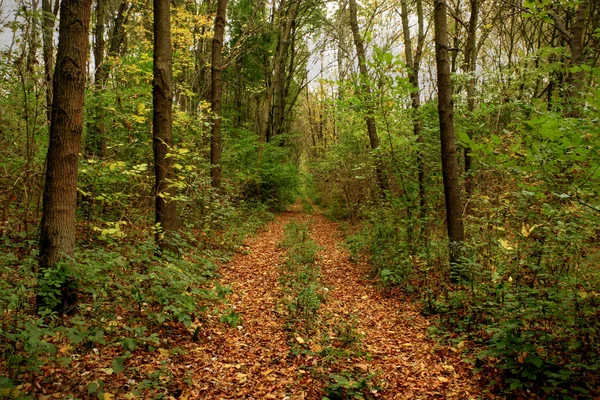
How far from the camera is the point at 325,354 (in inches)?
167

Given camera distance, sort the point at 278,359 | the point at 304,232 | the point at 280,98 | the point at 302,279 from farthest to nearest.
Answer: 1. the point at 280,98
2. the point at 304,232
3. the point at 302,279
4. the point at 278,359

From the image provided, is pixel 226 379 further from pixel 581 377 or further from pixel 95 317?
pixel 581 377

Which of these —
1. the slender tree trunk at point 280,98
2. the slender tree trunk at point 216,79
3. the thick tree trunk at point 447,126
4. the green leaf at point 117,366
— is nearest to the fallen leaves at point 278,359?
the green leaf at point 117,366

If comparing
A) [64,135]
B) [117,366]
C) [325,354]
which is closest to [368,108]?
[325,354]

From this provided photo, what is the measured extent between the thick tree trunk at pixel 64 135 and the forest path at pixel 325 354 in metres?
2.07

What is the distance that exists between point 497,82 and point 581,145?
5.51 m

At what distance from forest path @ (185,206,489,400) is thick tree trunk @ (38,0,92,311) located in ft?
6.80

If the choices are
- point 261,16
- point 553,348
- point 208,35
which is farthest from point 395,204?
point 261,16

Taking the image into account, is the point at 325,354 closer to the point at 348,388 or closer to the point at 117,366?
the point at 348,388

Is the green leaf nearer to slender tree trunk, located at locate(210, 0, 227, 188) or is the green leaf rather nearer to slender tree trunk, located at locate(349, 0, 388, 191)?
slender tree trunk, located at locate(349, 0, 388, 191)

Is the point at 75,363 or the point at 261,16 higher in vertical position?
the point at 261,16

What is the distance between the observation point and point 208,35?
48.6ft

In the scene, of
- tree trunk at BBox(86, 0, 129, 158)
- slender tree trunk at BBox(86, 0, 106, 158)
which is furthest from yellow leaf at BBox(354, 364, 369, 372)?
slender tree trunk at BBox(86, 0, 106, 158)

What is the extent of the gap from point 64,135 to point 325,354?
4176 millimetres
